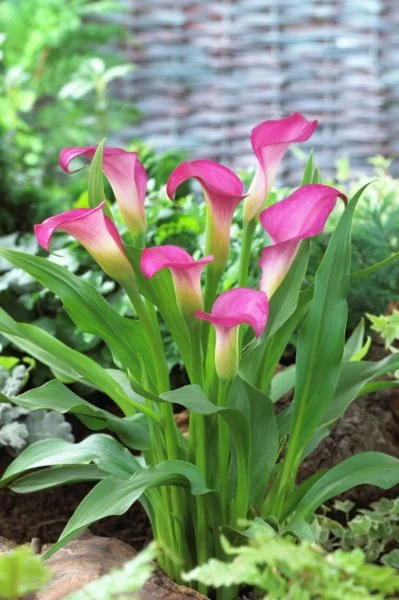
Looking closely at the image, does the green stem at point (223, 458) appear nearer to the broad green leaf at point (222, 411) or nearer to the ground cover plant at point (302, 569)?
the broad green leaf at point (222, 411)

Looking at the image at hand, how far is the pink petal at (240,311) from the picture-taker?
79 centimetres

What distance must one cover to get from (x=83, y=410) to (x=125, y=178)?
0.25 m

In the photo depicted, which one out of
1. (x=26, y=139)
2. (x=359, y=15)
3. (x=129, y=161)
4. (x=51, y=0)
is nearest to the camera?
(x=129, y=161)

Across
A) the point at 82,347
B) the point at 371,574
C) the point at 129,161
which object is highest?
the point at 129,161

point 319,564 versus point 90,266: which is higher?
point 319,564

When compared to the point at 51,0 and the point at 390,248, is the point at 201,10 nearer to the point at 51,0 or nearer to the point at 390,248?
the point at 51,0

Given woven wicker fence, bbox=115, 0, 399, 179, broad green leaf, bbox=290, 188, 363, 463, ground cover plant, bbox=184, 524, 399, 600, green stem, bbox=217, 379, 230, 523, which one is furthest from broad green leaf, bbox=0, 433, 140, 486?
woven wicker fence, bbox=115, 0, 399, 179

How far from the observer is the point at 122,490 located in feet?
2.96

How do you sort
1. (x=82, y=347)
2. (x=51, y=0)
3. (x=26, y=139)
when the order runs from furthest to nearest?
(x=51, y=0)
(x=26, y=139)
(x=82, y=347)

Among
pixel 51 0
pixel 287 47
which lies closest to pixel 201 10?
pixel 287 47

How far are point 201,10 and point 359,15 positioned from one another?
751 millimetres

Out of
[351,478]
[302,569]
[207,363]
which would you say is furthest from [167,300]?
[302,569]

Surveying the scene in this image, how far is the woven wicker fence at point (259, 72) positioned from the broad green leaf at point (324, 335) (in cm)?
328

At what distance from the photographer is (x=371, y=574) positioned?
514mm
